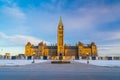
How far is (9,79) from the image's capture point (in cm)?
1403

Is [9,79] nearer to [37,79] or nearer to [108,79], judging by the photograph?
[37,79]

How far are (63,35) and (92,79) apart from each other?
185578mm

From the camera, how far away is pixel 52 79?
14062 millimetres

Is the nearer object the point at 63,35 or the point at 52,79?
the point at 52,79

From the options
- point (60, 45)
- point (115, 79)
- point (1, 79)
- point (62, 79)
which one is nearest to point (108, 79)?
point (115, 79)

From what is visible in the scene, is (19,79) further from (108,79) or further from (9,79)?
(108,79)

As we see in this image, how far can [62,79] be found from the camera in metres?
14.0

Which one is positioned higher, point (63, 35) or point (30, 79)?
point (63, 35)

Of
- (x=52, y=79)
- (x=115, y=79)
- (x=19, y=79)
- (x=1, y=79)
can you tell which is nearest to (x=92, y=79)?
(x=115, y=79)

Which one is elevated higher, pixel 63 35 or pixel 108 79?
pixel 63 35

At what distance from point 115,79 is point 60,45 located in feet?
609

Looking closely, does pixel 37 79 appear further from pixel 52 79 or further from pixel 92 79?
pixel 92 79

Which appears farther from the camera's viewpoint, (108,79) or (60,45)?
(60,45)

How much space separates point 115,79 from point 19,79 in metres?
6.41
